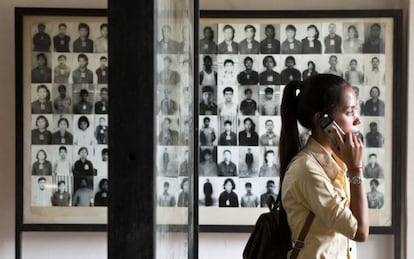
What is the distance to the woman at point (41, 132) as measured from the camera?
84.2 inches

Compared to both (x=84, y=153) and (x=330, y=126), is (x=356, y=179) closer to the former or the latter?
(x=330, y=126)

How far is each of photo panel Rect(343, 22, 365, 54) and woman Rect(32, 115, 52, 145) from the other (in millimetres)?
1092

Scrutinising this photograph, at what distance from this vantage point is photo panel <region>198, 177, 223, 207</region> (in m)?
2.16

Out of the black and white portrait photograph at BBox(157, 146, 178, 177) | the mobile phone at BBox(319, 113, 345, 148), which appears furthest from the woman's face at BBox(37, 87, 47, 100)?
the black and white portrait photograph at BBox(157, 146, 178, 177)

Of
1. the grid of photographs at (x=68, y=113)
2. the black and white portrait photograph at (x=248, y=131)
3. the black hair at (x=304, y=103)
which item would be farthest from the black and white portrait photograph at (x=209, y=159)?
the black hair at (x=304, y=103)

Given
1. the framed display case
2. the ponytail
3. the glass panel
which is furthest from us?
the framed display case

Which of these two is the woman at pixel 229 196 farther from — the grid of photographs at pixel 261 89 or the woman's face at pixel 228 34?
the woman's face at pixel 228 34

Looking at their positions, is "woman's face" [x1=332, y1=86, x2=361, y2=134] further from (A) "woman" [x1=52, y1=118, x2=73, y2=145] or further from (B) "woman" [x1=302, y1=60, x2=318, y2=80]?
(A) "woman" [x1=52, y1=118, x2=73, y2=145]

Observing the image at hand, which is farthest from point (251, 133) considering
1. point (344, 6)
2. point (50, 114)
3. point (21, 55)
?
point (21, 55)

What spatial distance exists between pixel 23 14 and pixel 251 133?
91 cm

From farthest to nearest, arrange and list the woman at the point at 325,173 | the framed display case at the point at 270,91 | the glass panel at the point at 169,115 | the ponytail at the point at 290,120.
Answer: the framed display case at the point at 270,91
the ponytail at the point at 290,120
the woman at the point at 325,173
the glass panel at the point at 169,115

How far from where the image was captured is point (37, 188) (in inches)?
84.8

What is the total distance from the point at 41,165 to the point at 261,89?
83 cm

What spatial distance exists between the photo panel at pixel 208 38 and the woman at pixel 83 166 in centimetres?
56
